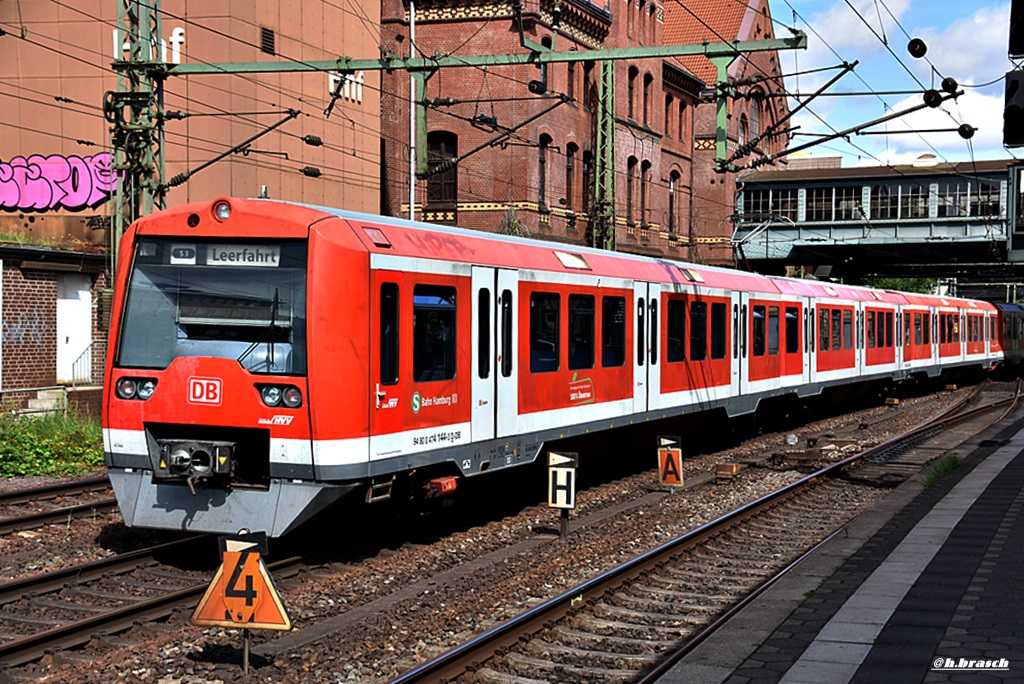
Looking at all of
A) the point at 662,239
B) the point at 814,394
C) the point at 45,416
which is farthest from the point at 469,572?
the point at 662,239

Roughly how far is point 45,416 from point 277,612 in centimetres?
1520

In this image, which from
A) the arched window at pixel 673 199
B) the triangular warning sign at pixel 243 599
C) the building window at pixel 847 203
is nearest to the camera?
the triangular warning sign at pixel 243 599

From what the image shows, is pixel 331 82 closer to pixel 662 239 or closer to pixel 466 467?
pixel 662 239

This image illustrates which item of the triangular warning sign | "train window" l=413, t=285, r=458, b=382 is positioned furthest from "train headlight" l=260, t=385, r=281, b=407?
the triangular warning sign

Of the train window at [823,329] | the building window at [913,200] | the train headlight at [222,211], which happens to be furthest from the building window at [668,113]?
the train headlight at [222,211]

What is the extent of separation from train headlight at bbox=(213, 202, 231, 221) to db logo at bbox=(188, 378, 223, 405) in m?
1.41

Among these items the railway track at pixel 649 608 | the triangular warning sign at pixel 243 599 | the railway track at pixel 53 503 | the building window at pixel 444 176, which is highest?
the building window at pixel 444 176

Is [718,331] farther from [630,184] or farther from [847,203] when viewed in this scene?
[847,203]

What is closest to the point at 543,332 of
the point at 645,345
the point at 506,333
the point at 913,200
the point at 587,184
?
the point at 506,333

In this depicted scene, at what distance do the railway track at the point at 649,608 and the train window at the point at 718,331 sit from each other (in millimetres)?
5254

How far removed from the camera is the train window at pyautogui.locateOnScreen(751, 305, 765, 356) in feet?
72.3

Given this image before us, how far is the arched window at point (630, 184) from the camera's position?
46.1 metres

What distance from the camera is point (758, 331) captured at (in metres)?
22.2

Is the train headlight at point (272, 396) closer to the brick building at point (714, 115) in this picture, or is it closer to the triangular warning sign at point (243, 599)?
the triangular warning sign at point (243, 599)
